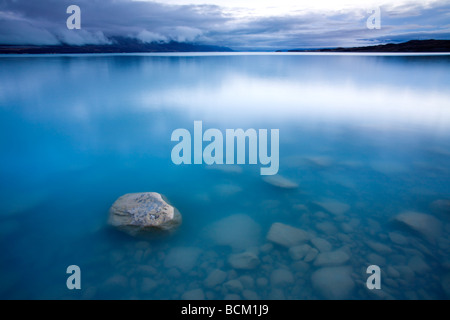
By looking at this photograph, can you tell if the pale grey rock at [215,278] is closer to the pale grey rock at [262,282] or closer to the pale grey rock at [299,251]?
the pale grey rock at [262,282]

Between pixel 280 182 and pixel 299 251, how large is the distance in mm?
2407

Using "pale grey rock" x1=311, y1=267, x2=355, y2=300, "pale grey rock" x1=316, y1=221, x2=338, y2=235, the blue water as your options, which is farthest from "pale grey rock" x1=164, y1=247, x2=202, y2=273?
"pale grey rock" x1=316, y1=221, x2=338, y2=235

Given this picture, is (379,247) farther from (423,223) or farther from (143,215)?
(143,215)

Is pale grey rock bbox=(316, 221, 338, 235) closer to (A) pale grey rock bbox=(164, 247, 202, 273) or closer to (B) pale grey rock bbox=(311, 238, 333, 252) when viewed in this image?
(B) pale grey rock bbox=(311, 238, 333, 252)

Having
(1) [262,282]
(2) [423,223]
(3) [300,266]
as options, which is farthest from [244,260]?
(2) [423,223]

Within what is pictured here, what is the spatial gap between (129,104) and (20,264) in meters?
13.0

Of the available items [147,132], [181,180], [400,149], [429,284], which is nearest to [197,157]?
[181,180]

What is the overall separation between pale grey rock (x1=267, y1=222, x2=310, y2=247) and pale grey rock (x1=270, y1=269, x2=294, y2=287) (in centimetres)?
59

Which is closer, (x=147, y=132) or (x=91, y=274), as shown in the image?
(x=91, y=274)

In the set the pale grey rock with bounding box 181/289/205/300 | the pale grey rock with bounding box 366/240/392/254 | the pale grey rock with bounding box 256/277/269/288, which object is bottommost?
the pale grey rock with bounding box 181/289/205/300

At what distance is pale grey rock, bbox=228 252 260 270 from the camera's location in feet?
13.6

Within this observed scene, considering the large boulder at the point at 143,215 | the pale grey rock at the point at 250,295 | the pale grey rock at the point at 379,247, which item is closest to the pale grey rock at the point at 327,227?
the pale grey rock at the point at 379,247

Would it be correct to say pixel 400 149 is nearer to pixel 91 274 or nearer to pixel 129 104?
pixel 91 274

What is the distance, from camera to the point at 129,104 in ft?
52.0
